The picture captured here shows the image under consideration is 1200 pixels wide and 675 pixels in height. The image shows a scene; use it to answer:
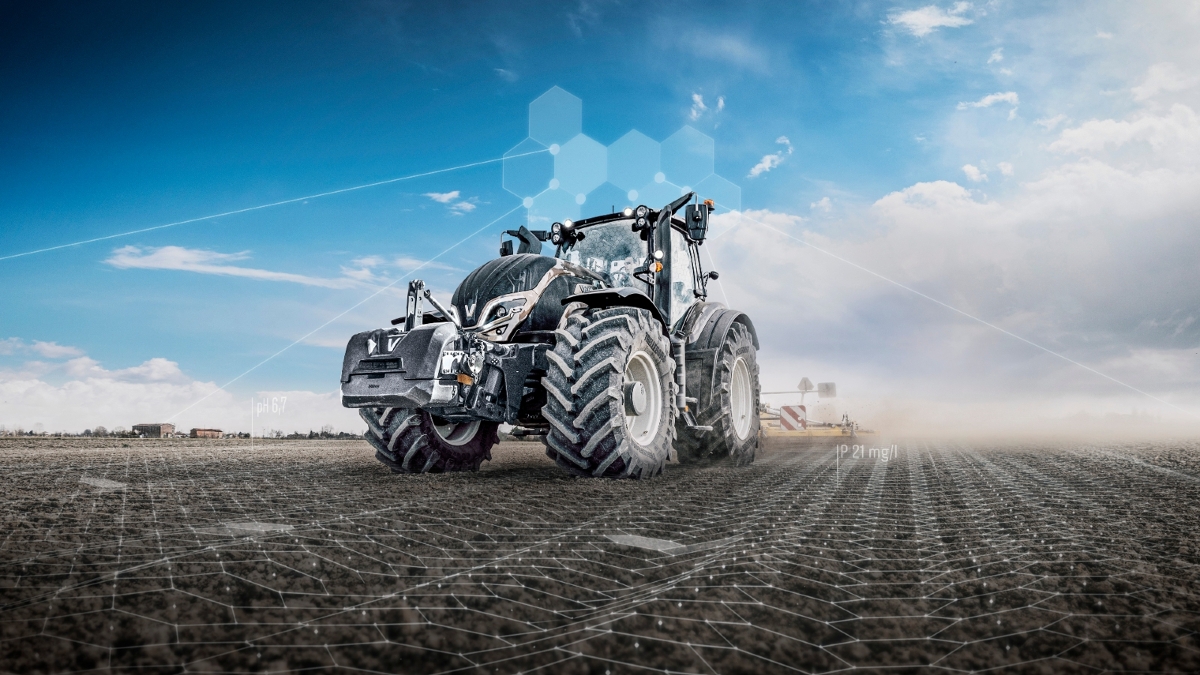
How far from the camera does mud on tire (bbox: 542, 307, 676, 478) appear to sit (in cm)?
378

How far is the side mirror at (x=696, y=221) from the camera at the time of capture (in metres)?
5.61

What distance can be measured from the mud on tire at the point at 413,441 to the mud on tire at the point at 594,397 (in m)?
1.01

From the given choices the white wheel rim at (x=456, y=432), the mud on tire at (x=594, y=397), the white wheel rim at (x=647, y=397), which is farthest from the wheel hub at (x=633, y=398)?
the white wheel rim at (x=456, y=432)

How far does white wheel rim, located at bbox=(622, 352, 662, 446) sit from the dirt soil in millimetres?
1184

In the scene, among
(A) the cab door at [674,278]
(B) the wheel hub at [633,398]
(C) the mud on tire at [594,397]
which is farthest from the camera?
(A) the cab door at [674,278]

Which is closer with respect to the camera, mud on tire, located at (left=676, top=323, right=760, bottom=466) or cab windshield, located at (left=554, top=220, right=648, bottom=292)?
mud on tire, located at (left=676, top=323, right=760, bottom=466)

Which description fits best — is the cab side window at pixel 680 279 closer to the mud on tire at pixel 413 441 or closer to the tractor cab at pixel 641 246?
the tractor cab at pixel 641 246

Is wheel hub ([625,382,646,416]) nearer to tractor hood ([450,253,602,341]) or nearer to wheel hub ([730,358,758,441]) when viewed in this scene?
tractor hood ([450,253,602,341])

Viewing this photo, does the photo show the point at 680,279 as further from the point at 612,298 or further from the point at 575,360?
the point at 575,360

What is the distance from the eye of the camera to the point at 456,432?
4918mm

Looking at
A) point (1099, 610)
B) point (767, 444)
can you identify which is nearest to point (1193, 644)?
point (1099, 610)

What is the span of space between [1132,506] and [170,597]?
3.89 m

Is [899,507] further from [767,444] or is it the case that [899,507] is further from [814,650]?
[767,444]

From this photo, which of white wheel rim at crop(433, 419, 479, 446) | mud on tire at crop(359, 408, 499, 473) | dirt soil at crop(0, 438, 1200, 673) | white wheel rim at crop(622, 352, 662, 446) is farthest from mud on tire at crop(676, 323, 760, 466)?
dirt soil at crop(0, 438, 1200, 673)
